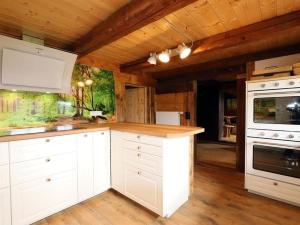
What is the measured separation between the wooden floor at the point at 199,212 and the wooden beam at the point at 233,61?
215cm

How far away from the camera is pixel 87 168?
2207 millimetres

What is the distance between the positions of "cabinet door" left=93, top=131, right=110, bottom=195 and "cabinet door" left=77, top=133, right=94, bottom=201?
6 centimetres

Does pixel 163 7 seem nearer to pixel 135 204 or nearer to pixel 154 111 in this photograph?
pixel 135 204

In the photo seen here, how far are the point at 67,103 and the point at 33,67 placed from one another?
28.6 inches

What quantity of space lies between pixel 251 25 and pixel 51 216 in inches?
125

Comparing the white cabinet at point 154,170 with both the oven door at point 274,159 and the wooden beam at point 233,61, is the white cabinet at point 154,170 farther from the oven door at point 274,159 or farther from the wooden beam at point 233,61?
the wooden beam at point 233,61

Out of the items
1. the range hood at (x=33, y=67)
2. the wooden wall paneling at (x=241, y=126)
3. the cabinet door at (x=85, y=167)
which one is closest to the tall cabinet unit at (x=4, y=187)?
the cabinet door at (x=85, y=167)

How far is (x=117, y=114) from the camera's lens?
350 centimetres

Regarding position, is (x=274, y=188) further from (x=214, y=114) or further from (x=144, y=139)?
(x=214, y=114)

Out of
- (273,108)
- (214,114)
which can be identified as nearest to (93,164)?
(273,108)

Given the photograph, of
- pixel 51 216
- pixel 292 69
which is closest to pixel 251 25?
pixel 292 69

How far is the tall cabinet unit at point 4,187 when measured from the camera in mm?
1567

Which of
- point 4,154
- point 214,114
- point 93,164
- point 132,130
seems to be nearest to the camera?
point 4,154

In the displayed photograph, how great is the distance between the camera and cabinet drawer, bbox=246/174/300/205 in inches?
80.4
